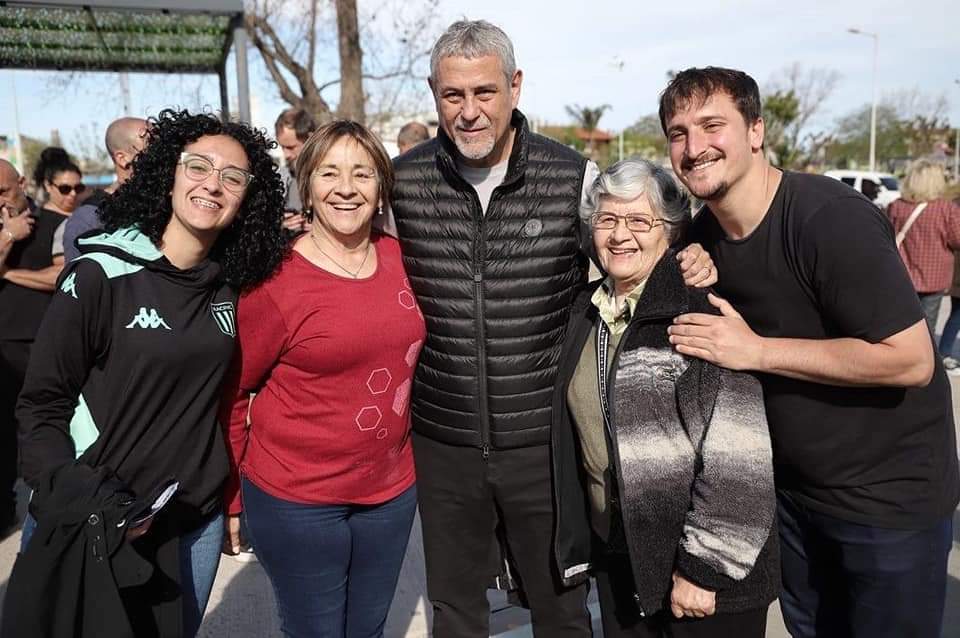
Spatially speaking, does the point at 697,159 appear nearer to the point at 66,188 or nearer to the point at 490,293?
the point at 490,293

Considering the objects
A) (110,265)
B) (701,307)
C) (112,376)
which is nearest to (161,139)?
(110,265)

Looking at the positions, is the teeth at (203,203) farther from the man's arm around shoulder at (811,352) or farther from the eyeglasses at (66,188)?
the eyeglasses at (66,188)

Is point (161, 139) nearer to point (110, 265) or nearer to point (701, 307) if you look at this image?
point (110, 265)

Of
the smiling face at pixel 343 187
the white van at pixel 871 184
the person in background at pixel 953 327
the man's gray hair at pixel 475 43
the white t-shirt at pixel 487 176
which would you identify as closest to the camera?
the smiling face at pixel 343 187

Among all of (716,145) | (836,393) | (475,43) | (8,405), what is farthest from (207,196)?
(8,405)

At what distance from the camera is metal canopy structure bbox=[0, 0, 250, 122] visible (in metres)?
4.69

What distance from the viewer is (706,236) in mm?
2176

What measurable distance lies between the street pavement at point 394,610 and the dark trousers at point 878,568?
1181 millimetres

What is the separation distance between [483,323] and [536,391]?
0.99 ft

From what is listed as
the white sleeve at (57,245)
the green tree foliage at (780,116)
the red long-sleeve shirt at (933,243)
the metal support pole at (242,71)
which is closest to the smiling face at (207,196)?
the white sleeve at (57,245)

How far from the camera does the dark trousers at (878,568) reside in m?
1.92

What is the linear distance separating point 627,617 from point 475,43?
6.32 feet

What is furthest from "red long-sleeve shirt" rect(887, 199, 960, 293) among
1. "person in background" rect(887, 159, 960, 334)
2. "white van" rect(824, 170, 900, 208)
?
"white van" rect(824, 170, 900, 208)

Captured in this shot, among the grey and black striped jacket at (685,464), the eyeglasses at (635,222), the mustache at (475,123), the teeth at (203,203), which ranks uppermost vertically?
the mustache at (475,123)
